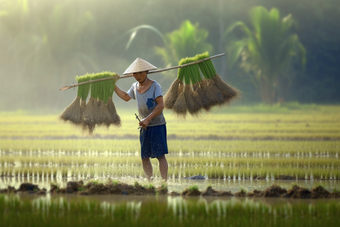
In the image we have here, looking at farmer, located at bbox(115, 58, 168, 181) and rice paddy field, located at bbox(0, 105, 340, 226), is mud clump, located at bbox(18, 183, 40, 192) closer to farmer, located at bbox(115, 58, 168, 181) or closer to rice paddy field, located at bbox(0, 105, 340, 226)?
rice paddy field, located at bbox(0, 105, 340, 226)

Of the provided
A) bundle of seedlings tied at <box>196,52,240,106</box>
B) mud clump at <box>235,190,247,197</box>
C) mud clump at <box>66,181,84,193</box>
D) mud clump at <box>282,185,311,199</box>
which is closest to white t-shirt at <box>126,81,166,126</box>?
bundle of seedlings tied at <box>196,52,240,106</box>

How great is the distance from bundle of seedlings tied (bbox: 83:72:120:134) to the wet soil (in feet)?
3.47

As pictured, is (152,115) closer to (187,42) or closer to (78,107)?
(78,107)

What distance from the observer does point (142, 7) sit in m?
39.8

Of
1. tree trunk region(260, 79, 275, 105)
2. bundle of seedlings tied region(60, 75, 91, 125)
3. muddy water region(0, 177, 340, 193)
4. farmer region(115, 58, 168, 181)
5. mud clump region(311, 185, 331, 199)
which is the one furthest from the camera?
tree trunk region(260, 79, 275, 105)

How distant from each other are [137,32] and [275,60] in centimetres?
1260

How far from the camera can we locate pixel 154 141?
5.86m

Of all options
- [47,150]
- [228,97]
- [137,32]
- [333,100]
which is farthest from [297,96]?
[228,97]

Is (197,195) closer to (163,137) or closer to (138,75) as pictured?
(163,137)

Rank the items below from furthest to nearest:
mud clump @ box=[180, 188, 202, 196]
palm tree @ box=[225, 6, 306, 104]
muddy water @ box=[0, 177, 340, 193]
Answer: palm tree @ box=[225, 6, 306, 104] < muddy water @ box=[0, 177, 340, 193] < mud clump @ box=[180, 188, 202, 196]

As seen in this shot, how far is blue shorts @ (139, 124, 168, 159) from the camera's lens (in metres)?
5.84

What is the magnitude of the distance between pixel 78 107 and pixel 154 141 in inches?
48.9

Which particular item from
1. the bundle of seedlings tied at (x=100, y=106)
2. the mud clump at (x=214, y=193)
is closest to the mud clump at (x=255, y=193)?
the mud clump at (x=214, y=193)

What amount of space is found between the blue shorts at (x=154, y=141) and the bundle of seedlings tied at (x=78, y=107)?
0.97 meters
